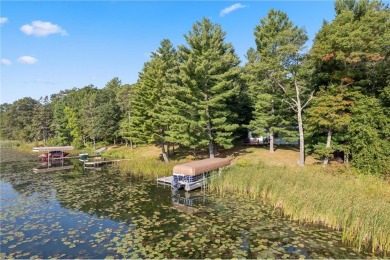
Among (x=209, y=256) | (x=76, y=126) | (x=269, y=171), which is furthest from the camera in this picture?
(x=76, y=126)

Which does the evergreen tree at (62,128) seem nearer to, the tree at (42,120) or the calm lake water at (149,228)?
the tree at (42,120)

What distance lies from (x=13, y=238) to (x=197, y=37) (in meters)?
25.4

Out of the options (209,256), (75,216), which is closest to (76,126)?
(75,216)

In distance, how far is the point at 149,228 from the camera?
13.3 meters

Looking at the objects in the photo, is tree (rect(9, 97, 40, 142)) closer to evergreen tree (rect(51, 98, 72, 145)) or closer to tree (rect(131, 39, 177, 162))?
evergreen tree (rect(51, 98, 72, 145))

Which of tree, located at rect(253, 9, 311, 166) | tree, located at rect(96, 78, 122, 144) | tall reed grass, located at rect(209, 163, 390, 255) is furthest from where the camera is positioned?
tree, located at rect(96, 78, 122, 144)

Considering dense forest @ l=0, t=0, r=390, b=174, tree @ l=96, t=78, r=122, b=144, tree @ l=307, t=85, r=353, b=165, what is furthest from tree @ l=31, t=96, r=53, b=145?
tree @ l=307, t=85, r=353, b=165

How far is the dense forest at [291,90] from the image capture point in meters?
22.5

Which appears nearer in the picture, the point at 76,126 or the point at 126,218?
the point at 126,218

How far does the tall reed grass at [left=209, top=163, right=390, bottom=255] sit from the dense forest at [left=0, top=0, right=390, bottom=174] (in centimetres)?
593

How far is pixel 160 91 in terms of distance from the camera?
35312mm

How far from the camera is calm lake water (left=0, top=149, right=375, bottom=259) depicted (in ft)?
35.4

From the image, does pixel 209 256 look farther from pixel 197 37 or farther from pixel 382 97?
pixel 197 37

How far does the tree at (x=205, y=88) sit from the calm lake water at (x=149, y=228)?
10985mm
